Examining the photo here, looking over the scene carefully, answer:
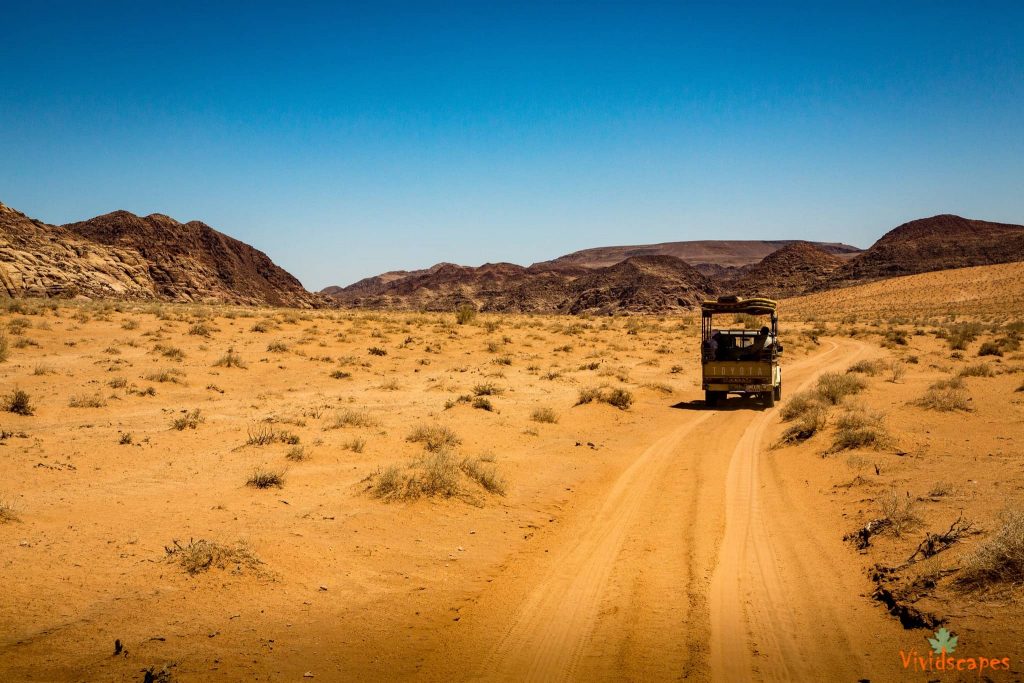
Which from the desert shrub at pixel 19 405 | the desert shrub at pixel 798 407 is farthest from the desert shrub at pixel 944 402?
the desert shrub at pixel 19 405

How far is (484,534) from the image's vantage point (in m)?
→ 7.94

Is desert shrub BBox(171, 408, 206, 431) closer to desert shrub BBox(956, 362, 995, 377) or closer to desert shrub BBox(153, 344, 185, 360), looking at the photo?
desert shrub BBox(153, 344, 185, 360)

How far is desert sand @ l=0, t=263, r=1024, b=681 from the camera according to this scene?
16.2ft

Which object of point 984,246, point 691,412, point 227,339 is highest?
point 984,246

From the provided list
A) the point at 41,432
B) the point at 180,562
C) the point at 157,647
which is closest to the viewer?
the point at 157,647

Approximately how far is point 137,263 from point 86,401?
73.2 meters

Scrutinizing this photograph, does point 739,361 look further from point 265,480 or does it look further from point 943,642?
point 943,642

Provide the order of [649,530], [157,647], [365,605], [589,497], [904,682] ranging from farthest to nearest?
1. [589,497]
2. [649,530]
3. [365,605]
4. [157,647]
5. [904,682]

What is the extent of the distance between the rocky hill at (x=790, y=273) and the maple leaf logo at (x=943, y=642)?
126455mm

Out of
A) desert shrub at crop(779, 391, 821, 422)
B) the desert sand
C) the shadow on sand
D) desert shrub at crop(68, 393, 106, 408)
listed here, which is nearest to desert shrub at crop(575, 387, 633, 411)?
the desert sand

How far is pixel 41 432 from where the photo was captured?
11.9 metres

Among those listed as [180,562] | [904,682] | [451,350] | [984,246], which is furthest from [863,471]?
[984,246]

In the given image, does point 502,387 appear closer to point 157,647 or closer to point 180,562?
point 180,562

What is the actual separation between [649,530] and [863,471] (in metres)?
4.19
